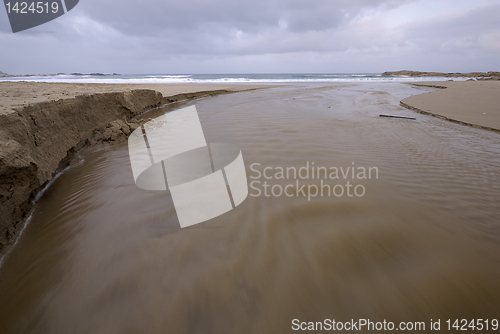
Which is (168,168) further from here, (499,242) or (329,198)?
(499,242)

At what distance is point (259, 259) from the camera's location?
1.33 meters

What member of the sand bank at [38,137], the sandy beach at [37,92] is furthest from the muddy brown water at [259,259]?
the sandy beach at [37,92]

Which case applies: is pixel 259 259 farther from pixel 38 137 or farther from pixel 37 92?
pixel 37 92

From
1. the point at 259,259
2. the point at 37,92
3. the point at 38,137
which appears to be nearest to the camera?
the point at 259,259

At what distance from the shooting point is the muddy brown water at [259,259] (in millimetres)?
1049

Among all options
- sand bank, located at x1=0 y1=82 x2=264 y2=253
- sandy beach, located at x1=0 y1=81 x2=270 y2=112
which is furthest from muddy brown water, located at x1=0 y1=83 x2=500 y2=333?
sandy beach, located at x1=0 y1=81 x2=270 y2=112

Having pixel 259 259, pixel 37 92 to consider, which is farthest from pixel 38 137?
pixel 259 259

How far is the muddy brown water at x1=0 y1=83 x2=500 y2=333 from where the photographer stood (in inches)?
41.3

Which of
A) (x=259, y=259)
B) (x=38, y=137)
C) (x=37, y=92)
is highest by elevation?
(x=37, y=92)

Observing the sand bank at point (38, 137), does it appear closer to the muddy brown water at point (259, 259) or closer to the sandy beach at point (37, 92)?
the sandy beach at point (37, 92)

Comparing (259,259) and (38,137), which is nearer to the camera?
(259,259)

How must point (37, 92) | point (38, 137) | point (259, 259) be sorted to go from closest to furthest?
point (259, 259) → point (38, 137) → point (37, 92)

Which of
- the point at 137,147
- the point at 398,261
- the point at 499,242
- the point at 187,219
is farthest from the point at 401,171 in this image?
the point at 137,147

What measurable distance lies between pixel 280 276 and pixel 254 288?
173mm
